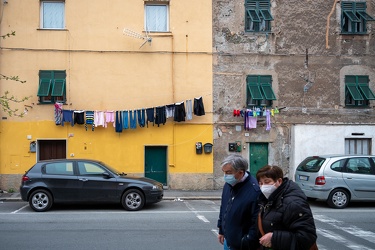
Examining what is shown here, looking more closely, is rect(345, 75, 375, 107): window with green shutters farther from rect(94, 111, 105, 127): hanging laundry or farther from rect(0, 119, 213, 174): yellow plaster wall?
rect(94, 111, 105, 127): hanging laundry

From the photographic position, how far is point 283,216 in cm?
373

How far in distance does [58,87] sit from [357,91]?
40.8ft

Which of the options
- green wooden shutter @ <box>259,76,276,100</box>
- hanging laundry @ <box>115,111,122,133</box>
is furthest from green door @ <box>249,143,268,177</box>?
hanging laundry @ <box>115,111,122,133</box>

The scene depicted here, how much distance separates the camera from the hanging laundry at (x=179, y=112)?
16.7m

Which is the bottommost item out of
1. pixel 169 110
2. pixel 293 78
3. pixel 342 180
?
pixel 342 180

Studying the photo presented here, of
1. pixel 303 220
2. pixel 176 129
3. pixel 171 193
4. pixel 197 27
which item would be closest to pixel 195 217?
pixel 171 193

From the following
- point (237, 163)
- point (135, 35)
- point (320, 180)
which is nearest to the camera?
point (237, 163)

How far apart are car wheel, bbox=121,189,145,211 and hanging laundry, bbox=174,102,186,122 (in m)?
5.07

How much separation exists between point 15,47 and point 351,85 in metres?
14.0

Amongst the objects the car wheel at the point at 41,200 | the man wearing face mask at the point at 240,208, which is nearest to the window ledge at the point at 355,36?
the car wheel at the point at 41,200

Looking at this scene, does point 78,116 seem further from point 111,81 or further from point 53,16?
point 53,16

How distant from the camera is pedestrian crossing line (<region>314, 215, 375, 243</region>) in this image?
29.1 ft

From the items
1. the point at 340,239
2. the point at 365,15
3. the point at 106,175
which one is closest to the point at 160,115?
the point at 106,175

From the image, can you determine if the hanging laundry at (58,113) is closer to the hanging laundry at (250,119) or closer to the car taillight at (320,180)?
the hanging laundry at (250,119)
